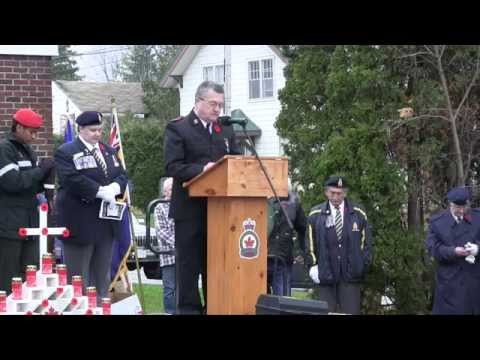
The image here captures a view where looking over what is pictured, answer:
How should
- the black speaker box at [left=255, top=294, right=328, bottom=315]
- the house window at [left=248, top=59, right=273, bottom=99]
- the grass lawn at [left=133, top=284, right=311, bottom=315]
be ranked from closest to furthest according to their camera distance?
the black speaker box at [left=255, top=294, right=328, bottom=315] → the grass lawn at [left=133, top=284, right=311, bottom=315] → the house window at [left=248, top=59, right=273, bottom=99]

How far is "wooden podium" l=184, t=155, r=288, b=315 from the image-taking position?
211 inches

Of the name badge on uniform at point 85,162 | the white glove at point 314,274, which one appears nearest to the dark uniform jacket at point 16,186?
the name badge on uniform at point 85,162

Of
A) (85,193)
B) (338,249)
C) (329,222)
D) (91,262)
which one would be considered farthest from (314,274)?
(85,193)

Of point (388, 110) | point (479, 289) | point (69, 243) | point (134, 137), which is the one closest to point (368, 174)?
point (388, 110)

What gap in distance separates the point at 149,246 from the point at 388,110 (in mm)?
3060

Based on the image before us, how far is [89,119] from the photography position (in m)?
6.93

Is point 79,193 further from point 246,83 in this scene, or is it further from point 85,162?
point 246,83

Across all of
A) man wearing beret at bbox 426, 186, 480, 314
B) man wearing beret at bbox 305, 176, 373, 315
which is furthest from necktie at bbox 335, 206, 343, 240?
man wearing beret at bbox 426, 186, 480, 314

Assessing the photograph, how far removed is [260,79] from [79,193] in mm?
23036

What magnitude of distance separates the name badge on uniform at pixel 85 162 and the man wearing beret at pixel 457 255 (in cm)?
328

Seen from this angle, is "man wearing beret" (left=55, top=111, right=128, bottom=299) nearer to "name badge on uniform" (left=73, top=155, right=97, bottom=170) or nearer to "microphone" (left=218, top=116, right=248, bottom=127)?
"name badge on uniform" (left=73, top=155, right=97, bottom=170)

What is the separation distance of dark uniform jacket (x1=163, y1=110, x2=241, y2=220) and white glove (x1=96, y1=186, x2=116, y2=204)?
108cm

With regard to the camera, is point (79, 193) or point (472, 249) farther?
point (472, 249)

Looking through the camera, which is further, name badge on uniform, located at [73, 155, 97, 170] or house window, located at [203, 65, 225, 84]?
house window, located at [203, 65, 225, 84]
